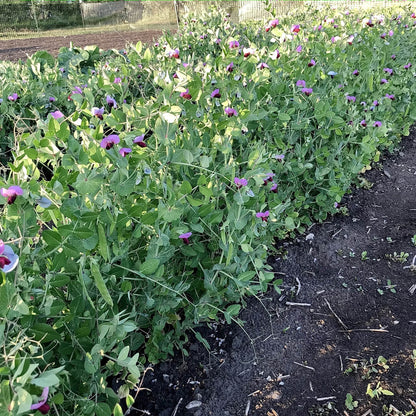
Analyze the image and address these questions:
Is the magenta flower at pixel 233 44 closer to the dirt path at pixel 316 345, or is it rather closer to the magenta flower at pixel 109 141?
the dirt path at pixel 316 345

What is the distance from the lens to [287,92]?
2.58 metres

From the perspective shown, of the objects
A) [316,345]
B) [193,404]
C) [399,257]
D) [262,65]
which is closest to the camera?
[193,404]

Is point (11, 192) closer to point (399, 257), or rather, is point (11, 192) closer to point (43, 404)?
point (43, 404)

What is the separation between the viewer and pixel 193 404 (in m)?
1.79

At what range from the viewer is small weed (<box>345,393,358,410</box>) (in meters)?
1.79

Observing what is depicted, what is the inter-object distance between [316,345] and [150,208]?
1.14m

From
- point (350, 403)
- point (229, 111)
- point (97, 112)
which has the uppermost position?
point (97, 112)

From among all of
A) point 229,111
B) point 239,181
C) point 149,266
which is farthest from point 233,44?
point 149,266

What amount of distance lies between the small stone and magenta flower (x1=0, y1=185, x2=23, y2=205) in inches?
46.5

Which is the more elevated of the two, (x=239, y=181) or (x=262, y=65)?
(x=262, y=65)

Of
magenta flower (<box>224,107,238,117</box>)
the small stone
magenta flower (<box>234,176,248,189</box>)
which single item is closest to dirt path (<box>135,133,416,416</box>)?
the small stone

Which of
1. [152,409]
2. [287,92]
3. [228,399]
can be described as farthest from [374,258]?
[152,409]

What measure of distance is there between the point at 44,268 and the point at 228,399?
98 cm

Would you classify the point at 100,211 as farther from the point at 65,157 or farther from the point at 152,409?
the point at 152,409
